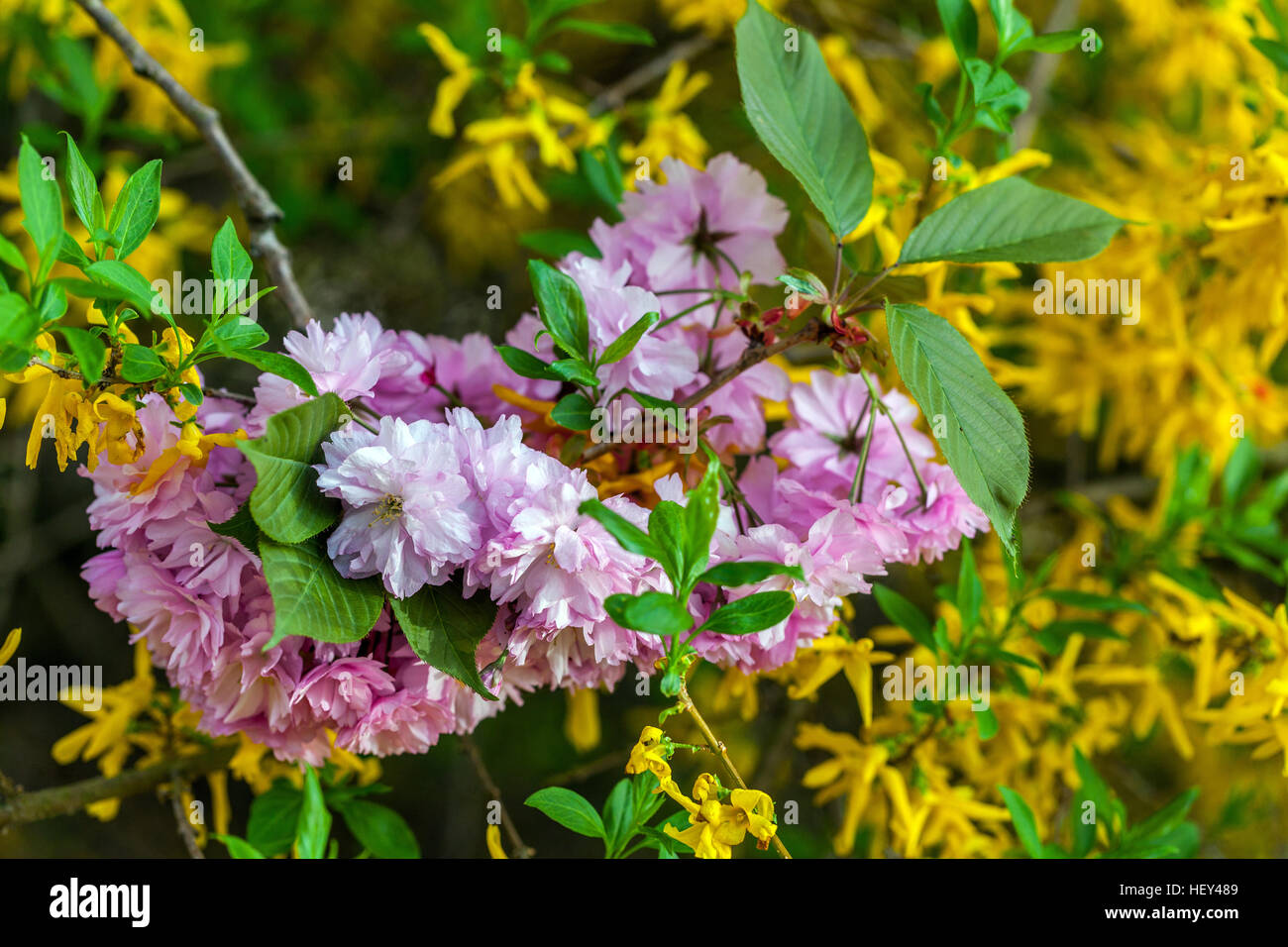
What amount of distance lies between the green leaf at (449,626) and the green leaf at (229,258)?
20cm

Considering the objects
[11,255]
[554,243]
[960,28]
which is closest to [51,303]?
[11,255]

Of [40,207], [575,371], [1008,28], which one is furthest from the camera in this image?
[1008,28]

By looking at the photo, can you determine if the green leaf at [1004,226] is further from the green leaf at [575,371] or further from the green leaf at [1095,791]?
the green leaf at [1095,791]

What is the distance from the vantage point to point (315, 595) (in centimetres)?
48

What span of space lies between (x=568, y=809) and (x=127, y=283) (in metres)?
0.38

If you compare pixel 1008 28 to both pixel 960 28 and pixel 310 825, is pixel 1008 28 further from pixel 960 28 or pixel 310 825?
pixel 310 825

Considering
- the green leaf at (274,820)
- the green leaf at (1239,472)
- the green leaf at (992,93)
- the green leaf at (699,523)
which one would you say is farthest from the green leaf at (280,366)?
the green leaf at (1239,472)

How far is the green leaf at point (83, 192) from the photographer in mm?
498

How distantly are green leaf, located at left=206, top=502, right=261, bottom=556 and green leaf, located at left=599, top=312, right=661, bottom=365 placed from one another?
0.68 feet

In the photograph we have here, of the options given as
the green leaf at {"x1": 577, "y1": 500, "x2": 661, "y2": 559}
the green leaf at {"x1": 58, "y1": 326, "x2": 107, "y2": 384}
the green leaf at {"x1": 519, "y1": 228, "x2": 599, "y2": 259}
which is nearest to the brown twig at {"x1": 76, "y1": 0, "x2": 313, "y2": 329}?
the green leaf at {"x1": 519, "y1": 228, "x2": 599, "y2": 259}

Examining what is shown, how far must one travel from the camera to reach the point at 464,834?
5.20 ft

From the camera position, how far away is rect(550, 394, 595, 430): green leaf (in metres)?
0.55
